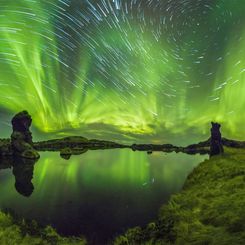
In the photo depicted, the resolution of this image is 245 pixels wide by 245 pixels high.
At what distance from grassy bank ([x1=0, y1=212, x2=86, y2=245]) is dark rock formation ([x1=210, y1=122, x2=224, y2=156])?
9716 centimetres

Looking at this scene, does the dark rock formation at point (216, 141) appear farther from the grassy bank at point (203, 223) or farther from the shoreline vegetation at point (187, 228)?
the shoreline vegetation at point (187, 228)

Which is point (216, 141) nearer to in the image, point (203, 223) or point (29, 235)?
point (203, 223)

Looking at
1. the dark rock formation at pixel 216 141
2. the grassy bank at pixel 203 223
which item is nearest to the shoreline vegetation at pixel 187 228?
the grassy bank at pixel 203 223

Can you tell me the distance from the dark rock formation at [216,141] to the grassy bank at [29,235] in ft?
319

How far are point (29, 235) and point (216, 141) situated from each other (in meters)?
105

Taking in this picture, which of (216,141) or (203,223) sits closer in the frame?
(203,223)

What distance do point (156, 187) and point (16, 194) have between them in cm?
2734

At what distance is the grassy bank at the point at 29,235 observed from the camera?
2464 centimetres

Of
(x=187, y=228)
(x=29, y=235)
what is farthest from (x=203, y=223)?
(x=29, y=235)

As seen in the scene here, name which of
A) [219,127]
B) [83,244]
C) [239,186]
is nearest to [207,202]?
[239,186]

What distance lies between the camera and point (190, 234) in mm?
23203

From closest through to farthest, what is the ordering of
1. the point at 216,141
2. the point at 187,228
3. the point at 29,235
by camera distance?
the point at 187,228 < the point at 29,235 < the point at 216,141

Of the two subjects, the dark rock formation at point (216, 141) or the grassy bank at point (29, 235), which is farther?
the dark rock formation at point (216, 141)

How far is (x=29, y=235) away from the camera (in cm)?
2631
